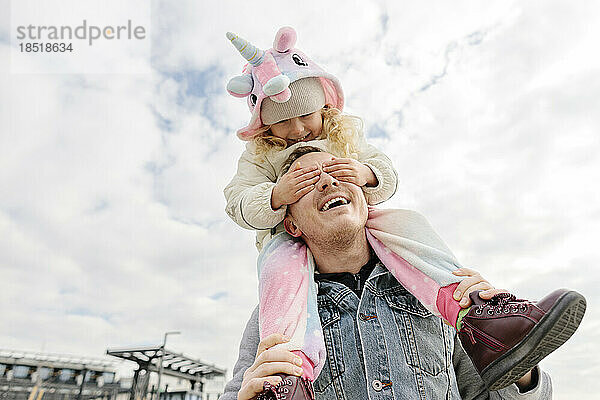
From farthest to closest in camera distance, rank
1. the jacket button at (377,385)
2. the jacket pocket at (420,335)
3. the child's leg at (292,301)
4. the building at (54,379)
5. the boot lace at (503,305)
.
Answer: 1. the building at (54,379)
2. the jacket pocket at (420,335)
3. the jacket button at (377,385)
4. the child's leg at (292,301)
5. the boot lace at (503,305)

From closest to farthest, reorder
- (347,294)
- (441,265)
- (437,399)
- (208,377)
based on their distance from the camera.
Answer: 1. (437,399)
2. (441,265)
3. (347,294)
4. (208,377)

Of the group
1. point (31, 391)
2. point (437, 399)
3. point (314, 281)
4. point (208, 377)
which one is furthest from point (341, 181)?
point (208, 377)

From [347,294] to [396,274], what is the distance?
242 mm

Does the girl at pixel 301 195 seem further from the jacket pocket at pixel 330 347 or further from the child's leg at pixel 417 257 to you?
the jacket pocket at pixel 330 347

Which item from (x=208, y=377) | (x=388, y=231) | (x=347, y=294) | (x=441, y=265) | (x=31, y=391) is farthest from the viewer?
(x=208, y=377)

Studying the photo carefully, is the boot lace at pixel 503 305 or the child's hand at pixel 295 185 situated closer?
the boot lace at pixel 503 305

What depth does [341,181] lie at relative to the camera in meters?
2.08

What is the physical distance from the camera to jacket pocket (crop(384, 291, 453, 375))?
1814mm

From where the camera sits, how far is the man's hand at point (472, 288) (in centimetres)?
158

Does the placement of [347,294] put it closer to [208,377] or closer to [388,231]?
[388,231]

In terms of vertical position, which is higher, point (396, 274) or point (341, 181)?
point (341, 181)

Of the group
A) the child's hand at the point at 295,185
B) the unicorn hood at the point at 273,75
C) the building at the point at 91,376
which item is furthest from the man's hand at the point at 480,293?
the building at the point at 91,376

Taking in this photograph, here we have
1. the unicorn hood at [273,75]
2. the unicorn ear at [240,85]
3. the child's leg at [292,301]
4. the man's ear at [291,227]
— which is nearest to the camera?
the child's leg at [292,301]

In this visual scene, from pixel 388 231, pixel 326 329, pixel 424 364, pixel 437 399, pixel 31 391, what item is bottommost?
pixel 437 399
